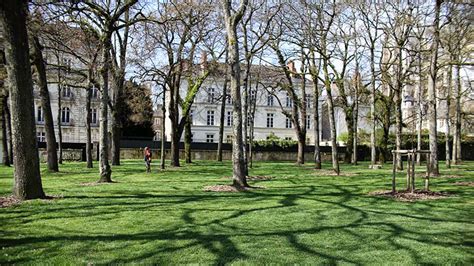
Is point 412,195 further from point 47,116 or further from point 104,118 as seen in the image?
point 47,116

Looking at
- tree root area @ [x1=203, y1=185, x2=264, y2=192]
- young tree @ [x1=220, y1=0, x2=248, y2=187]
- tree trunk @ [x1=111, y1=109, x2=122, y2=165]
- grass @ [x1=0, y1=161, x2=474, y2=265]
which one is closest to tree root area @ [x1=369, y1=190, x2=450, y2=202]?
grass @ [x1=0, y1=161, x2=474, y2=265]

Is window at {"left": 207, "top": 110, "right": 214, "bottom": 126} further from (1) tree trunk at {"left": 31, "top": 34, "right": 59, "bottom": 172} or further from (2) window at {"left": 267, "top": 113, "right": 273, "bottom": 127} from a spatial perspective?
(1) tree trunk at {"left": 31, "top": 34, "right": 59, "bottom": 172}

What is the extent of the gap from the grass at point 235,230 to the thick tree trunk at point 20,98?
0.82 metres

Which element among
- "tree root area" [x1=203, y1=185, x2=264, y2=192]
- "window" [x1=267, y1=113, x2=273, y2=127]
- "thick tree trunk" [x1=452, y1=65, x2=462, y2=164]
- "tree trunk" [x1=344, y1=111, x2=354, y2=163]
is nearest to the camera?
"tree root area" [x1=203, y1=185, x2=264, y2=192]

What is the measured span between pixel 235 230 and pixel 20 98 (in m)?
6.72

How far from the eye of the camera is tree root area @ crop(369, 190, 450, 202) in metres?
12.5

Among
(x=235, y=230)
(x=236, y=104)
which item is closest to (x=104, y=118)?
(x=236, y=104)

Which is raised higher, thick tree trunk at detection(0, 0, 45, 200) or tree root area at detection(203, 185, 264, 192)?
thick tree trunk at detection(0, 0, 45, 200)

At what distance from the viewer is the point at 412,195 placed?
12914 millimetres

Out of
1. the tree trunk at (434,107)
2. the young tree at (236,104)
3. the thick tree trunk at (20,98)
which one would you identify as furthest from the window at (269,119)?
the thick tree trunk at (20,98)

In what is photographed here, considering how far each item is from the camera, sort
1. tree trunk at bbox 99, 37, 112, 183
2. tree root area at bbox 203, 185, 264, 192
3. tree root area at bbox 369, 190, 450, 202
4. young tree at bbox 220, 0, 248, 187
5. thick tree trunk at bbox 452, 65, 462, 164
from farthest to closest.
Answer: thick tree trunk at bbox 452, 65, 462, 164 < tree trunk at bbox 99, 37, 112, 183 < young tree at bbox 220, 0, 248, 187 < tree root area at bbox 203, 185, 264, 192 < tree root area at bbox 369, 190, 450, 202

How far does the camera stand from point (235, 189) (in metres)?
14.5

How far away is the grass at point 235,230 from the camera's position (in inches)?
242

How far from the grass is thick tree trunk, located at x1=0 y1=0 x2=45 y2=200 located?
2.68ft
